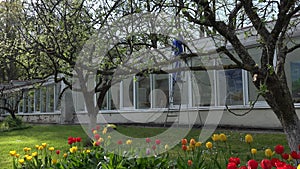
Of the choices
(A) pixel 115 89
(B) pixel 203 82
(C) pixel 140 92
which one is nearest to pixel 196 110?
(B) pixel 203 82

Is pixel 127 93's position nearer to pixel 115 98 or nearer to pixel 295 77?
pixel 115 98

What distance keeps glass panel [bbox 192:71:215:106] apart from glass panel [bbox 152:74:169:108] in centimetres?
147

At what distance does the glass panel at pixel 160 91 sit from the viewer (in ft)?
42.4

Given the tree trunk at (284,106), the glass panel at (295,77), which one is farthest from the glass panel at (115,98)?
the tree trunk at (284,106)

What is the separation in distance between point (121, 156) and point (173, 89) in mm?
9458

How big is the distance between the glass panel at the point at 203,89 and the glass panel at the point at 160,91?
147 centimetres

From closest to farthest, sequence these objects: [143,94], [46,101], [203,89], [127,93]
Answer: [203,89] < [143,94] < [127,93] < [46,101]

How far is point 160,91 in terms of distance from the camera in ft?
43.5

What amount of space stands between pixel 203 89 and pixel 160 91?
226 cm

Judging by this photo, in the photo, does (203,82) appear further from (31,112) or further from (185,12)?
(31,112)

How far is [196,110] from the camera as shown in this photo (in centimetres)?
1131

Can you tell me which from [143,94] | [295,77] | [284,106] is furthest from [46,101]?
[284,106]

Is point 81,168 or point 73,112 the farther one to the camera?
point 73,112

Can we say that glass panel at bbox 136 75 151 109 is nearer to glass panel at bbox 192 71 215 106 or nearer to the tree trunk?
glass panel at bbox 192 71 215 106
